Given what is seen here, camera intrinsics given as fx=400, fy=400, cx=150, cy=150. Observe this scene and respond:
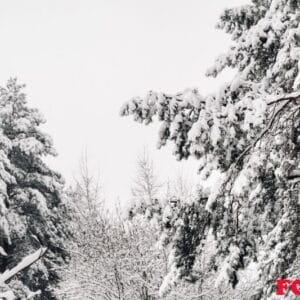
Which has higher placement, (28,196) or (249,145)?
(28,196)

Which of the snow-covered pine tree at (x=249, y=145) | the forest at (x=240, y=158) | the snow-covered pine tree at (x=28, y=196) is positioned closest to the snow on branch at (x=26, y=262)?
the forest at (x=240, y=158)

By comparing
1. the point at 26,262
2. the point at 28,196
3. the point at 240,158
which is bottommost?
the point at 26,262

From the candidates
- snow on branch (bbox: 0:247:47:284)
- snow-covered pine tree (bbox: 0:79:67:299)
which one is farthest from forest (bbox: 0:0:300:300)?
snow-covered pine tree (bbox: 0:79:67:299)

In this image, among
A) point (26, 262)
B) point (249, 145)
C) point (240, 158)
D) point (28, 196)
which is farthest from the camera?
point (28, 196)

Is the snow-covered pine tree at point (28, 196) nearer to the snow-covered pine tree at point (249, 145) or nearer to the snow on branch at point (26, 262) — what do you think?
the snow-covered pine tree at point (249, 145)

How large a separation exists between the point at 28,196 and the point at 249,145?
11547 mm

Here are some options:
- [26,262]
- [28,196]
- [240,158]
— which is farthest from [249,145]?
[28,196]

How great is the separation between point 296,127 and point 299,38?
103 cm

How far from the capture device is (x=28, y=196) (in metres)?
14.3

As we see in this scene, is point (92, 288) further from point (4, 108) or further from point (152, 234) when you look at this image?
point (4, 108)

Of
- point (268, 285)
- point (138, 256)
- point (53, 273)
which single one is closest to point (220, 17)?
point (268, 285)

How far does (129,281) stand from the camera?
441 inches

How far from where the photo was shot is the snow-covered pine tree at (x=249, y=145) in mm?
4289

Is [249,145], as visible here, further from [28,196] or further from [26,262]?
[28,196]
